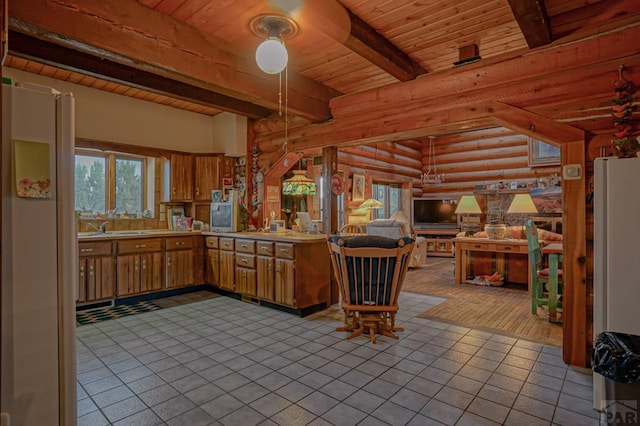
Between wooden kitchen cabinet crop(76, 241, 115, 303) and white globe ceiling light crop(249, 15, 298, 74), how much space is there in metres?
3.28

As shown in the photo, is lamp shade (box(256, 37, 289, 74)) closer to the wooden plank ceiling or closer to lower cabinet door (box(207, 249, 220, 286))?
the wooden plank ceiling

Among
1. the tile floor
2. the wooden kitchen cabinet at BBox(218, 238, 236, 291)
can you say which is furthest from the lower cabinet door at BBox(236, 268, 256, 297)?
Answer: the tile floor

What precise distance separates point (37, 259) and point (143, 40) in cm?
228

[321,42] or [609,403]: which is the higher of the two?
[321,42]

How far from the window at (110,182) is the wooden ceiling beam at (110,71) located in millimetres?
1461

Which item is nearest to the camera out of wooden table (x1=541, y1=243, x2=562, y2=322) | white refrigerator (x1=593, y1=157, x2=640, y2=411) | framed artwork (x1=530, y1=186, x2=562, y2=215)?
white refrigerator (x1=593, y1=157, x2=640, y2=411)

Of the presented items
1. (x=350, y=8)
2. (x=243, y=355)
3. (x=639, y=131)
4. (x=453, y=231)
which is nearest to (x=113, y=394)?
(x=243, y=355)

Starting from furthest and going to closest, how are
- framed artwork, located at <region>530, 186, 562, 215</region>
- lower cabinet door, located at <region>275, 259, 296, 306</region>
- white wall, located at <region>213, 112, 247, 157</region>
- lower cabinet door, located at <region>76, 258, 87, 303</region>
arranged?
framed artwork, located at <region>530, 186, 562, 215</region> < white wall, located at <region>213, 112, 247, 157</region> < lower cabinet door, located at <region>76, 258, 87, 303</region> < lower cabinet door, located at <region>275, 259, 296, 306</region>

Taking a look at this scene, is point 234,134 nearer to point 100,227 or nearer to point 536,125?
point 100,227

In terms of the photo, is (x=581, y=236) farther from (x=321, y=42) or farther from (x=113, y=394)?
(x=113, y=394)

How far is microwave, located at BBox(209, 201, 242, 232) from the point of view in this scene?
5184 mm

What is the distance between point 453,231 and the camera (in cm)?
938

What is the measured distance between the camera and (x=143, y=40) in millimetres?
2818

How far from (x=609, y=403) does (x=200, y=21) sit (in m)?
3.72
